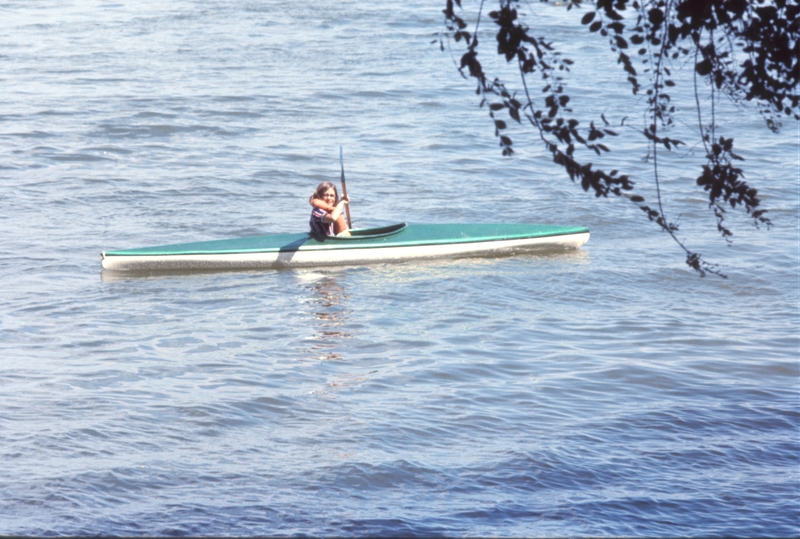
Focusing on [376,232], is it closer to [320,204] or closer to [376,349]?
[320,204]

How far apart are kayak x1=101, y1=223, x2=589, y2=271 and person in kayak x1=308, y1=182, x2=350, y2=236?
132mm

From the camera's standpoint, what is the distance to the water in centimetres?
470

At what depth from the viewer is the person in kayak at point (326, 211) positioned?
31.2 feet

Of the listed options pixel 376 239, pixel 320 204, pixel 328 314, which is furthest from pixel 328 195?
pixel 328 314

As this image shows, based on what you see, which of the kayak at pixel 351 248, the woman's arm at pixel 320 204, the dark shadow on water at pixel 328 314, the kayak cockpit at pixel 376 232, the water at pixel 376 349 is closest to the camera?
the water at pixel 376 349

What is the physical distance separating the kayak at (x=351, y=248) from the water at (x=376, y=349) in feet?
0.47

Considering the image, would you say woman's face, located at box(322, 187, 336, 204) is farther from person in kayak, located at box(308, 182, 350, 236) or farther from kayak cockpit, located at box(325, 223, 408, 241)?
kayak cockpit, located at box(325, 223, 408, 241)

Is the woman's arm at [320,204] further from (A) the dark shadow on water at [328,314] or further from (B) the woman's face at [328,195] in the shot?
(A) the dark shadow on water at [328,314]

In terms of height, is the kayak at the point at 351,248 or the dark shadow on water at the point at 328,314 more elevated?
the kayak at the point at 351,248

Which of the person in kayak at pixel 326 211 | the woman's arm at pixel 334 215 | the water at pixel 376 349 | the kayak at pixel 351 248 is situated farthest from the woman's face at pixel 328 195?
the water at pixel 376 349

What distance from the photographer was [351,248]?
380 inches

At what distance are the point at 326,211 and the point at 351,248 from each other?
1.51 feet

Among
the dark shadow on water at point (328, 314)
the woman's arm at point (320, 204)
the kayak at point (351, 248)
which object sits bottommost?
the dark shadow on water at point (328, 314)

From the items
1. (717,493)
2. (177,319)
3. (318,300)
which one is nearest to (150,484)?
(717,493)
